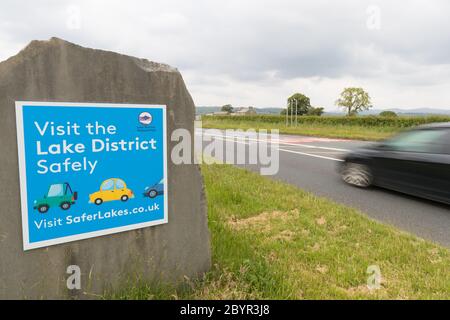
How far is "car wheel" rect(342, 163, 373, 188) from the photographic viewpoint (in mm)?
6751

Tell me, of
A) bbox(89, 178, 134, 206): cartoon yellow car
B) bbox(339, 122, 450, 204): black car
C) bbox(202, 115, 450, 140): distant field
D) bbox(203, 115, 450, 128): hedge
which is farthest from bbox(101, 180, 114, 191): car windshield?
bbox(203, 115, 450, 128): hedge

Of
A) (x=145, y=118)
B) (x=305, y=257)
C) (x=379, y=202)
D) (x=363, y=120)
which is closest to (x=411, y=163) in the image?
(x=379, y=202)

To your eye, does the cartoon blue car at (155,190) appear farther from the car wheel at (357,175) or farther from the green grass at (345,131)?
the green grass at (345,131)

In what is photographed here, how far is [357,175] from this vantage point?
6953 mm

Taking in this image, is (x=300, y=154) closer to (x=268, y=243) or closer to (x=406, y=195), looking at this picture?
(x=406, y=195)

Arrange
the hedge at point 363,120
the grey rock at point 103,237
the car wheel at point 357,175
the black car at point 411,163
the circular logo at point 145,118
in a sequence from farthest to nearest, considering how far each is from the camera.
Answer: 1. the hedge at point 363,120
2. the car wheel at point 357,175
3. the black car at point 411,163
4. the circular logo at point 145,118
5. the grey rock at point 103,237

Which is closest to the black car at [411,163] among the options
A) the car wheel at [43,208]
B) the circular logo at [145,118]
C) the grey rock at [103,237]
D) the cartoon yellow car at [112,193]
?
the grey rock at [103,237]

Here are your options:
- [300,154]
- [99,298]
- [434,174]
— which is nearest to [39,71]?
[99,298]

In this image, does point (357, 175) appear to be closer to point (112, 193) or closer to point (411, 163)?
point (411, 163)

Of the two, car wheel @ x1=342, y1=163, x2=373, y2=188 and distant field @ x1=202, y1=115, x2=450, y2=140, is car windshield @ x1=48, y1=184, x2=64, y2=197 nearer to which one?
car wheel @ x1=342, y1=163, x2=373, y2=188

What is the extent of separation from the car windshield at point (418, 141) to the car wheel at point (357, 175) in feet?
2.36

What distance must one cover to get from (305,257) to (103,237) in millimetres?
2133

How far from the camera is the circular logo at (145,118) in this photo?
8.53ft
